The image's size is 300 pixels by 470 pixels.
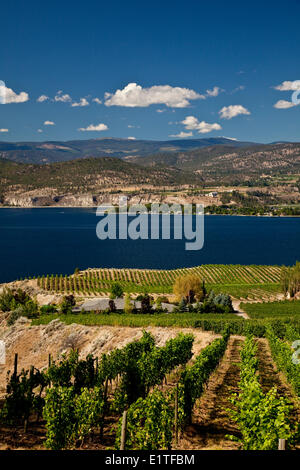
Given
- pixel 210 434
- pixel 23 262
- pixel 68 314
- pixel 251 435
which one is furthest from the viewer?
pixel 23 262

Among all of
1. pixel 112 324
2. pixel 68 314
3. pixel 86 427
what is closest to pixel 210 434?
pixel 86 427

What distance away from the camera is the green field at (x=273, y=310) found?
190ft

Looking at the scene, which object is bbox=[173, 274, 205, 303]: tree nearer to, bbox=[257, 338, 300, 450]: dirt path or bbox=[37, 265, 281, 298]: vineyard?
bbox=[37, 265, 281, 298]: vineyard

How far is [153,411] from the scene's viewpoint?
13.6 meters

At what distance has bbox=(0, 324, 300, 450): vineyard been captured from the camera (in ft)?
40.2

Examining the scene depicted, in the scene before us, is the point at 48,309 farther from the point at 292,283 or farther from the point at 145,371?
the point at 292,283

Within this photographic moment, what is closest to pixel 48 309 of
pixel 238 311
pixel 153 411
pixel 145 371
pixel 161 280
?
pixel 238 311

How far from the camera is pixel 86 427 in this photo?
14062 millimetres

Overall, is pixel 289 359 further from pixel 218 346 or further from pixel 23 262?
pixel 23 262

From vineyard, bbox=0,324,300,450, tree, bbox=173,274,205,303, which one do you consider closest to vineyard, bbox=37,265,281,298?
tree, bbox=173,274,205,303

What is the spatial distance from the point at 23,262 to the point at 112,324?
83.5 meters

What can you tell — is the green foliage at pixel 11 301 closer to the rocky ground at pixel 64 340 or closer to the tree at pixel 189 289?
the rocky ground at pixel 64 340

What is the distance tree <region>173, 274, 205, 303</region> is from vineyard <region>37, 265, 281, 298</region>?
374 inches

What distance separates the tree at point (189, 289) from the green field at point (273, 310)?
404 inches
